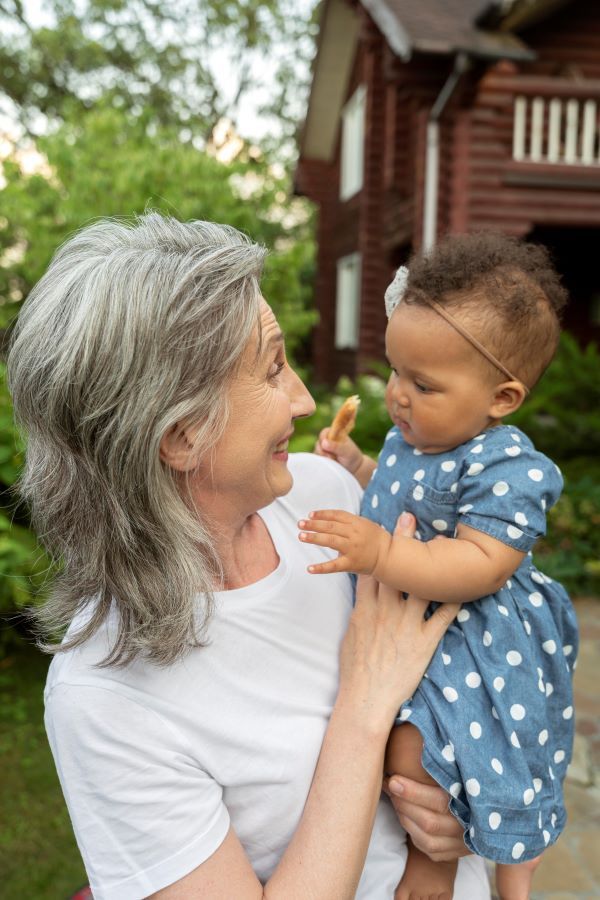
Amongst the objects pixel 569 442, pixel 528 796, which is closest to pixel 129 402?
pixel 528 796

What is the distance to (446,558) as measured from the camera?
4.87 feet

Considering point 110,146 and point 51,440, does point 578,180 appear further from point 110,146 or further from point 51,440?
point 51,440

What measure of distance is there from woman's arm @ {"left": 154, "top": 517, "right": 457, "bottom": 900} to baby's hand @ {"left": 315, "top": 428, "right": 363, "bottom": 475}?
1.49 ft

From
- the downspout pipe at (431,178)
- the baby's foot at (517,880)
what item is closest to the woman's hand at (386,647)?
the baby's foot at (517,880)

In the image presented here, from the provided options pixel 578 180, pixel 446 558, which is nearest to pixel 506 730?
pixel 446 558

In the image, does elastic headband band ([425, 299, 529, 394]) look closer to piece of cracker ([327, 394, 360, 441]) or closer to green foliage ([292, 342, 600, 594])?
piece of cracker ([327, 394, 360, 441])

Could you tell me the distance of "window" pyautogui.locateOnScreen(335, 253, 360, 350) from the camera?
1516 centimetres

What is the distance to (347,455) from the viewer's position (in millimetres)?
2029

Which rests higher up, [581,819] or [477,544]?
[477,544]

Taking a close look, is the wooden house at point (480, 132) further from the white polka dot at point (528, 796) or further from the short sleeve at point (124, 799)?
the short sleeve at point (124, 799)

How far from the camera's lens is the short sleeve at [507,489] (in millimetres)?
1506

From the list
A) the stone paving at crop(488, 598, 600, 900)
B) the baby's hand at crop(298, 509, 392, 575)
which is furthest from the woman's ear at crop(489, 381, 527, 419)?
the stone paving at crop(488, 598, 600, 900)

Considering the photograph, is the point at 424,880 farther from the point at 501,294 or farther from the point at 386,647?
the point at 501,294

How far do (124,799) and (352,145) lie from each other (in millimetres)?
15249
